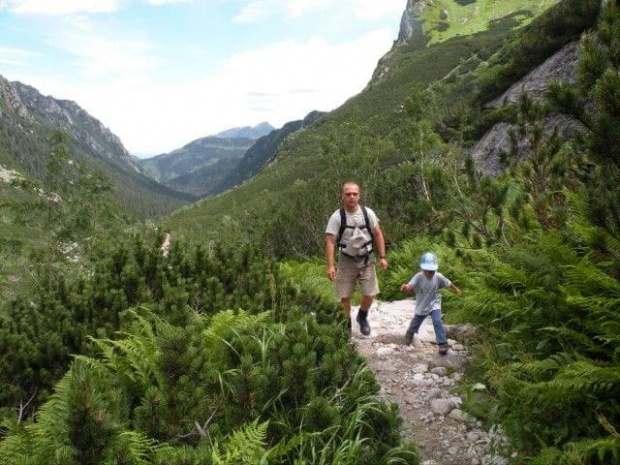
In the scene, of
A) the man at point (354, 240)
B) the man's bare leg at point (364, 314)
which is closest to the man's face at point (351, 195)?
the man at point (354, 240)

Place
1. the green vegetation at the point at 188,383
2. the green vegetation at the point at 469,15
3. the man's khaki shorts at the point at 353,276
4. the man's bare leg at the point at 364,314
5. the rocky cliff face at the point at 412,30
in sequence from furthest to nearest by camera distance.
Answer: the rocky cliff face at the point at 412,30
the green vegetation at the point at 469,15
the man's bare leg at the point at 364,314
the man's khaki shorts at the point at 353,276
the green vegetation at the point at 188,383

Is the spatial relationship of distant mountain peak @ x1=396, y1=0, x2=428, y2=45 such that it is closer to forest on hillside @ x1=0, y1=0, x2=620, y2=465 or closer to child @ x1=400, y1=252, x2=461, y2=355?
child @ x1=400, y1=252, x2=461, y2=355

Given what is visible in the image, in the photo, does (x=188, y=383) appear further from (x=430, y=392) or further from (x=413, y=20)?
(x=413, y=20)

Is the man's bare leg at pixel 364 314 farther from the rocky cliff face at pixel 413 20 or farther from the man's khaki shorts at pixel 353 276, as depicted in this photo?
the rocky cliff face at pixel 413 20

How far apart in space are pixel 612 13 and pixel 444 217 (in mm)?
3355

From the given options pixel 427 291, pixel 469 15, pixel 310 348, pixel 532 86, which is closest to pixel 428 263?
pixel 427 291

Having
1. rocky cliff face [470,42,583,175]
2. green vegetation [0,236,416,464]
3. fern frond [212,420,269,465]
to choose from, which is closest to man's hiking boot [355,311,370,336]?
green vegetation [0,236,416,464]

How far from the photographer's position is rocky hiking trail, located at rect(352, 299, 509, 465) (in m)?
3.50

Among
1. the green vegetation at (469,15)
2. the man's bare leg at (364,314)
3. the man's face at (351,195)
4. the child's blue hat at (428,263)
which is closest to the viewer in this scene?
the child's blue hat at (428,263)

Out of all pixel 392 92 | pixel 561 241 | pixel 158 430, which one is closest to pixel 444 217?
pixel 561 241

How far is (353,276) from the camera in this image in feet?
21.0

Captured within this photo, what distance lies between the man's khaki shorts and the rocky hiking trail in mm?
634

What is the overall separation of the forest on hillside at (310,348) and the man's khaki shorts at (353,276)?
2.76 ft

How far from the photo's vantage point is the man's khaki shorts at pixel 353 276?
6.31 meters
